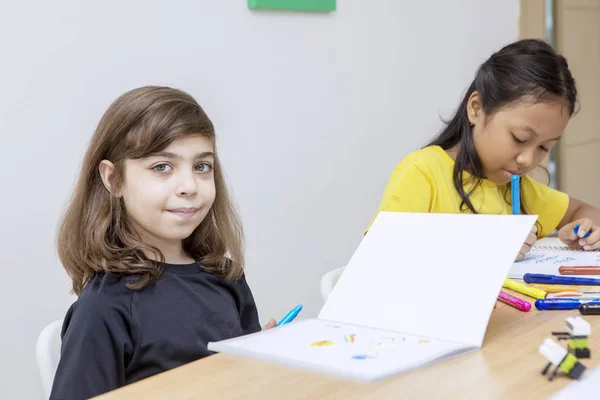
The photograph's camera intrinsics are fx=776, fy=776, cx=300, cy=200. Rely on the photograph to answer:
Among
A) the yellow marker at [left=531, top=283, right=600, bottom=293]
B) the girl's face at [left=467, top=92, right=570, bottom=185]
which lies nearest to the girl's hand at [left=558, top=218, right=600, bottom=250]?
the girl's face at [left=467, top=92, right=570, bottom=185]

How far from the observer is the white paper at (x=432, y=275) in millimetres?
808

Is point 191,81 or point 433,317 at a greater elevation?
point 191,81

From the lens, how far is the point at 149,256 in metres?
1.07

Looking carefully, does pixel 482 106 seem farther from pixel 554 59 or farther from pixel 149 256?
pixel 149 256

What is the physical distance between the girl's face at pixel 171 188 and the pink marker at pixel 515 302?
0.41 meters

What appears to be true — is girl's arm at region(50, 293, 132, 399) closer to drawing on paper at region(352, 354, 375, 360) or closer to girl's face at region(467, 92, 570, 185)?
drawing on paper at region(352, 354, 375, 360)

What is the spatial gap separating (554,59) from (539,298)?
0.66 m

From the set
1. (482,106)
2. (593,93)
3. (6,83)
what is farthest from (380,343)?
(593,93)

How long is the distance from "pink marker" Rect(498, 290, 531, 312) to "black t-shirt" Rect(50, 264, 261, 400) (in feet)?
1.20

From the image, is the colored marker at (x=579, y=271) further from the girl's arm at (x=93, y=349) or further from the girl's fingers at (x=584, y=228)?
the girl's arm at (x=93, y=349)

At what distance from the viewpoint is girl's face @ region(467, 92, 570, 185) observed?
1424 mm

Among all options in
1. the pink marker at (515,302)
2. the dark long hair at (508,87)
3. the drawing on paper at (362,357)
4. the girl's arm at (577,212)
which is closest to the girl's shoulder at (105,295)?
the drawing on paper at (362,357)

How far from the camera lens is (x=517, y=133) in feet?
4.71

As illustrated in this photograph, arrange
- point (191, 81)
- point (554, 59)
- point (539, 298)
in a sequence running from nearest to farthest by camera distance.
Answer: point (539, 298)
point (554, 59)
point (191, 81)
